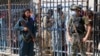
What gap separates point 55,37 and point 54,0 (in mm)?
1236

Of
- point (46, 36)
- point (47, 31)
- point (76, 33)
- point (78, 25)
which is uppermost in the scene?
point (78, 25)

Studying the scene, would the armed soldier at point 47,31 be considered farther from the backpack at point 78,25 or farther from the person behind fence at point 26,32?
the backpack at point 78,25

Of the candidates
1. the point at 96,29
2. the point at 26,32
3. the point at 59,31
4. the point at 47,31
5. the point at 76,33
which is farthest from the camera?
the point at 47,31

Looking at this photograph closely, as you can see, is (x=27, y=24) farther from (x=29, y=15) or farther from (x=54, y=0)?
(x=54, y=0)

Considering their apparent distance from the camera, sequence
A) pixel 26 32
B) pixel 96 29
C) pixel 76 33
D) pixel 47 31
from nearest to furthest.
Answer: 1. pixel 76 33
2. pixel 96 29
3. pixel 26 32
4. pixel 47 31

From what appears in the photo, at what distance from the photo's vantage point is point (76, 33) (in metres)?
10.3

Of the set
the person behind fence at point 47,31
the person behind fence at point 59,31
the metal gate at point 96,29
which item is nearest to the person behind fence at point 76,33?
the metal gate at point 96,29

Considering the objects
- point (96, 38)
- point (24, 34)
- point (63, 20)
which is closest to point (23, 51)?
point (24, 34)

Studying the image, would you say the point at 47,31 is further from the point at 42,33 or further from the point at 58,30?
the point at 58,30

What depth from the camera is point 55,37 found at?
39.9 feet

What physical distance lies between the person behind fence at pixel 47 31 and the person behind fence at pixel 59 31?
0.17 metres

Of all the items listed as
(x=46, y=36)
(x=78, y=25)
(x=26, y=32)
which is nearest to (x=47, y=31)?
(x=46, y=36)

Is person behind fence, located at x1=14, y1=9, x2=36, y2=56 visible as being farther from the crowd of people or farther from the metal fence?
the metal fence

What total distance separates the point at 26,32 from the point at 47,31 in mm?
867
